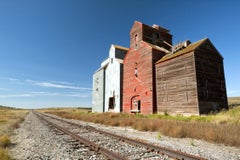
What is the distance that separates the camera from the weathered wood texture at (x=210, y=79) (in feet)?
57.9

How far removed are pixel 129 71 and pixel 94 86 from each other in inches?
579

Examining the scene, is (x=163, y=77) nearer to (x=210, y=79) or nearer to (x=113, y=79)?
(x=210, y=79)

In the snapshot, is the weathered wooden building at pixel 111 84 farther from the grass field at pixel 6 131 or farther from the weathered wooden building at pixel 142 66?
the grass field at pixel 6 131

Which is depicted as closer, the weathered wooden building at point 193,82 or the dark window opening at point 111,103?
the weathered wooden building at point 193,82

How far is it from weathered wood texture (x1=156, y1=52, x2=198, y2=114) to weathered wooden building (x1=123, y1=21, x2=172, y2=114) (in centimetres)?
129

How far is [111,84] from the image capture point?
32.0m

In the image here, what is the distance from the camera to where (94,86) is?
129 feet

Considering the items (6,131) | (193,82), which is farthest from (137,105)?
(6,131)

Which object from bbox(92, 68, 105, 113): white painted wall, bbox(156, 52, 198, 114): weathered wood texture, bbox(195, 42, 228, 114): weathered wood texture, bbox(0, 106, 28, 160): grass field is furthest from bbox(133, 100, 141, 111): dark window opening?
bbox(0, 106, 28, 160): grass field

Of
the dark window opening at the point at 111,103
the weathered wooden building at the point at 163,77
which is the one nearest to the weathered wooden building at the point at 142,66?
the weathered wooden building at the point at 163,77

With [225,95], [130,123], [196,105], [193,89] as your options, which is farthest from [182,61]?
[130,123]

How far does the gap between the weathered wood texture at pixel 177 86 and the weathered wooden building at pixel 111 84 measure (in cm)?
952

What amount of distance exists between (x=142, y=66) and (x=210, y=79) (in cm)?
955

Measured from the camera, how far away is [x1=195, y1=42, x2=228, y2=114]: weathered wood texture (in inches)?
695
